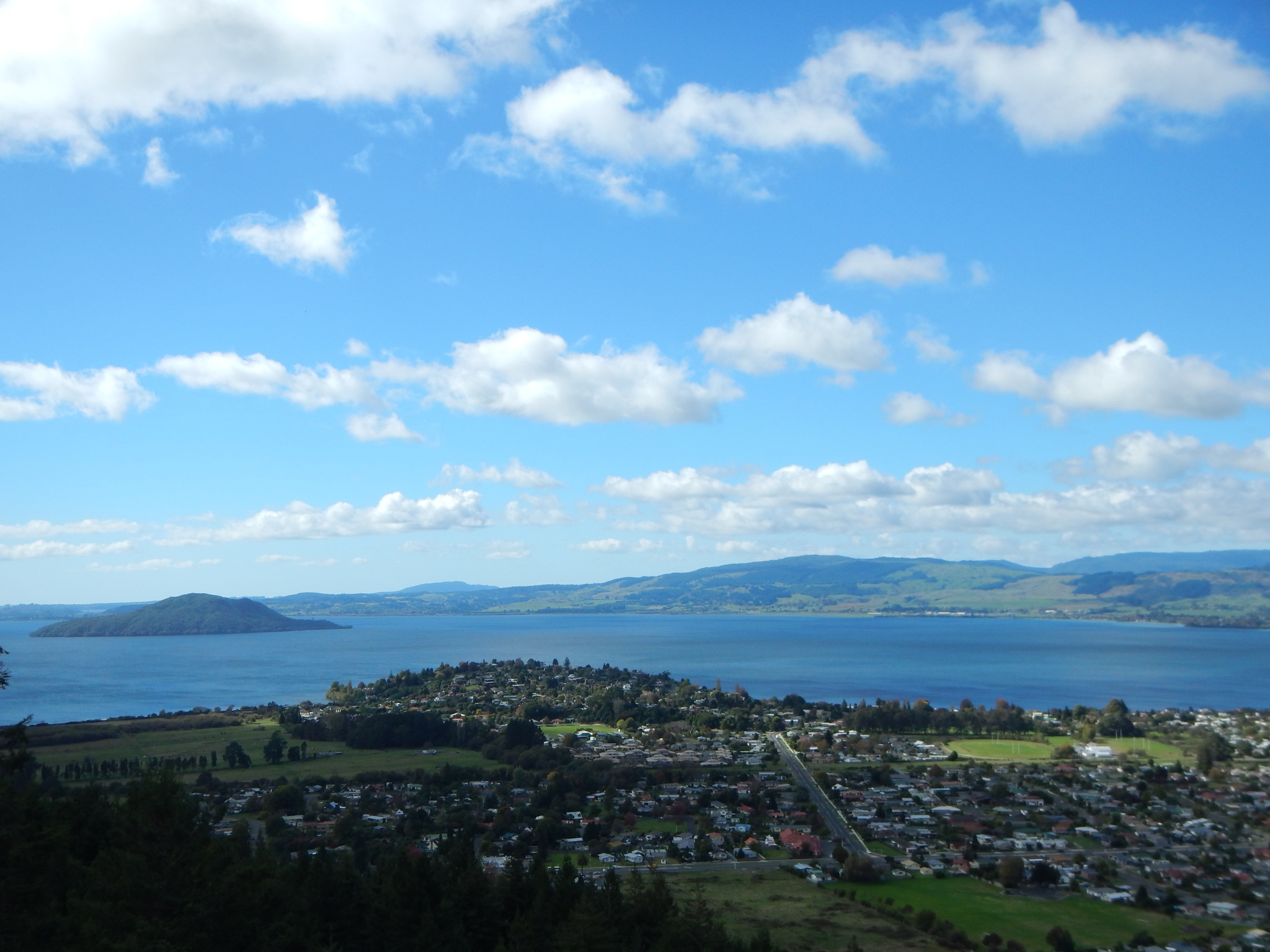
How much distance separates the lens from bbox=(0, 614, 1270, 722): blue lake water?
53.5m

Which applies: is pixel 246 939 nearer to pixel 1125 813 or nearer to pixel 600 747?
pixel 1125 813

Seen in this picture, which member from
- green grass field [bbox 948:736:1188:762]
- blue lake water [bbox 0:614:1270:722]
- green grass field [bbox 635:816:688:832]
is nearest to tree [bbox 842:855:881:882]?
green grass field [bbox 635:816:688:832]

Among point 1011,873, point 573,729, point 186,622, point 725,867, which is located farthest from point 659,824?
point 186,622

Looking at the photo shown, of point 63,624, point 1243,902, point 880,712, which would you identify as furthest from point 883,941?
point 63,624

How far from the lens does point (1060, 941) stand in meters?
13.9

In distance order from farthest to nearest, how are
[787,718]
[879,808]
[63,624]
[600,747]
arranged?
[63,624], [787,718], [600,747], [879,808]

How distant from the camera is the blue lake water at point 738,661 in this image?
53.5 metres

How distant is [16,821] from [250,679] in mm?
62910

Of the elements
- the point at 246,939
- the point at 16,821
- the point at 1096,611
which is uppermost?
the point at 16,821

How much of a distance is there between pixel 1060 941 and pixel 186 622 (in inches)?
5145

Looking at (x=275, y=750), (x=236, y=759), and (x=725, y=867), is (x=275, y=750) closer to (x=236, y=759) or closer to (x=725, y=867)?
(x=236, y=759)

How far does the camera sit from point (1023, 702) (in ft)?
162

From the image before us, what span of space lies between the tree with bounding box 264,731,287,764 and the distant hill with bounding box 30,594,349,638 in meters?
98.4

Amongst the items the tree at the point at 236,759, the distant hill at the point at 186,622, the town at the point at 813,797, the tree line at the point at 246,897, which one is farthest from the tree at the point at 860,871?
the distant hill at the point at 186,622
